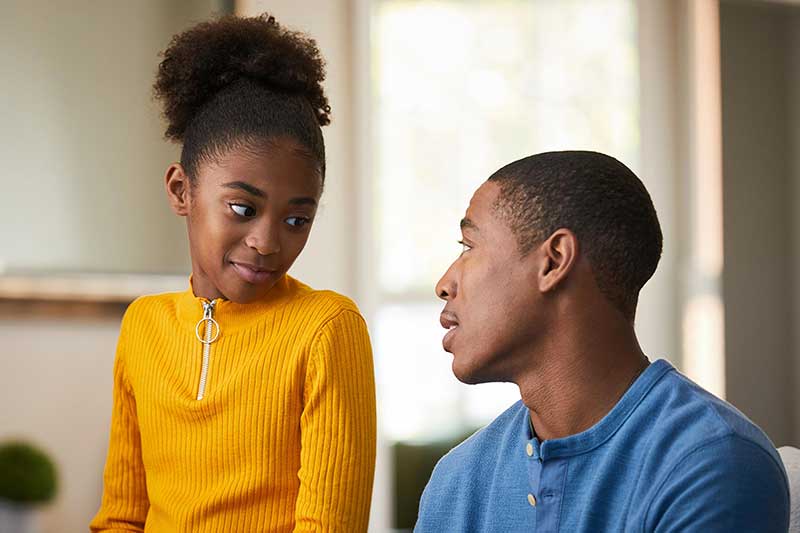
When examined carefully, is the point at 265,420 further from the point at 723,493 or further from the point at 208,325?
the point at 723,493

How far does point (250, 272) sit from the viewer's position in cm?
140

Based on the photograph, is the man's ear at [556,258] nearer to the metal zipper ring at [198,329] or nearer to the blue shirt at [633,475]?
the blue shirt at [633,475]

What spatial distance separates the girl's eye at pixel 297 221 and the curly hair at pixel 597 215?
30cm

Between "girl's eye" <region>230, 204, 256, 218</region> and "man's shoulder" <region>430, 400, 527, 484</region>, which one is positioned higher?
"girl's eye" <region>230, 204, 256, 218</region>

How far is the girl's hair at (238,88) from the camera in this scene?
1.43 meters

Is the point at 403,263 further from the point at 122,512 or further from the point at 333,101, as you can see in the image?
the point at 122,512

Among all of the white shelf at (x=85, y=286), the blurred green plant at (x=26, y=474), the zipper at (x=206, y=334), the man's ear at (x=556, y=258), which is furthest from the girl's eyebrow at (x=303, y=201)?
the blurred green plant at (x=26, y=474)

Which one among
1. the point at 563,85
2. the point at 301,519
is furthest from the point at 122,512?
the point at 563,85

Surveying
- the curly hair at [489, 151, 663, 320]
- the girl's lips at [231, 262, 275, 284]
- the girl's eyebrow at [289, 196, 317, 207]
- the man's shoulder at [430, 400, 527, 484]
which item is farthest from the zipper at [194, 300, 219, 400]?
the curly hair at [489, 151, 663, 320]

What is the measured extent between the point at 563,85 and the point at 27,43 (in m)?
1.87

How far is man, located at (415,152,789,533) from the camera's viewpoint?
116 centimetres

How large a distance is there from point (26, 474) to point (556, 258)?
199 centimetres

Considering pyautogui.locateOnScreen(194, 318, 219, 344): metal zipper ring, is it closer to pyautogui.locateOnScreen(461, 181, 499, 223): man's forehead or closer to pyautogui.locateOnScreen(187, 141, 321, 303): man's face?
pyautogui.locateOnScreen(187, 141, 321, 303): man's face

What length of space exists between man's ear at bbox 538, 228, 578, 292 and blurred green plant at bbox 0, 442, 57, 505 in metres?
1.94
